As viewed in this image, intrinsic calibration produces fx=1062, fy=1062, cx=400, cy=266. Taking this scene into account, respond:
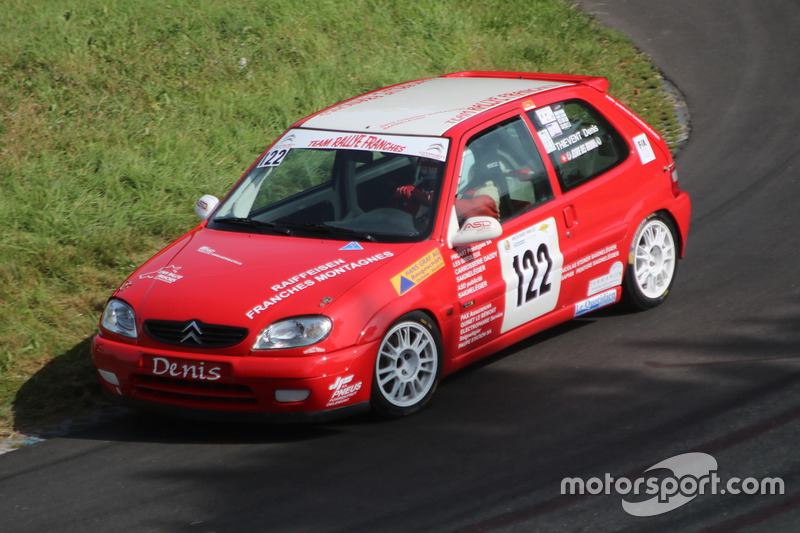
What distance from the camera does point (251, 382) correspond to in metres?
5.56

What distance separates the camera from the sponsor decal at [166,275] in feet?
19.9

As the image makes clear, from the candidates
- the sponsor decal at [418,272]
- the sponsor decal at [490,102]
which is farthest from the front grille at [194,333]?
the sponsor decal at [490,102]

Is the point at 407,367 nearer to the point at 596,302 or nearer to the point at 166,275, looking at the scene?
the point at 166,275

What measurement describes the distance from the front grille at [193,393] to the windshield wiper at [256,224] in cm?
115

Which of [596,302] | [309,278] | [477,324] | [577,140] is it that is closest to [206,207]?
[309,278]

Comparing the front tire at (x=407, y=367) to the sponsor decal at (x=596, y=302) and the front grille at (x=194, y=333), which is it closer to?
the front grille at (x=194, y=333)

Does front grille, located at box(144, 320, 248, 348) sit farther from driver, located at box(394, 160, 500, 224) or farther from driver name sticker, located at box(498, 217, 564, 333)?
driver name sticker, located at box(498, 217, 564, 333)

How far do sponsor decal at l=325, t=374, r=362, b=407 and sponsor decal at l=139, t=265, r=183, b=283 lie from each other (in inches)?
46.2

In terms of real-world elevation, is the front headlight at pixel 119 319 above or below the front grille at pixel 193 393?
above

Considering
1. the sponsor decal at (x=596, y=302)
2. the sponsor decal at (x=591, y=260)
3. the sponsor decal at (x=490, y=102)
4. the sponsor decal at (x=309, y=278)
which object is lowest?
the sponsor decal at (x=596, y=302)

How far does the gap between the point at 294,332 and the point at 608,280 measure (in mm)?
2591

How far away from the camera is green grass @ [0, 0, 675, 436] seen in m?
7.87

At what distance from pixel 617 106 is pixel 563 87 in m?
0.50

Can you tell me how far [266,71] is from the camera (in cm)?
1241
